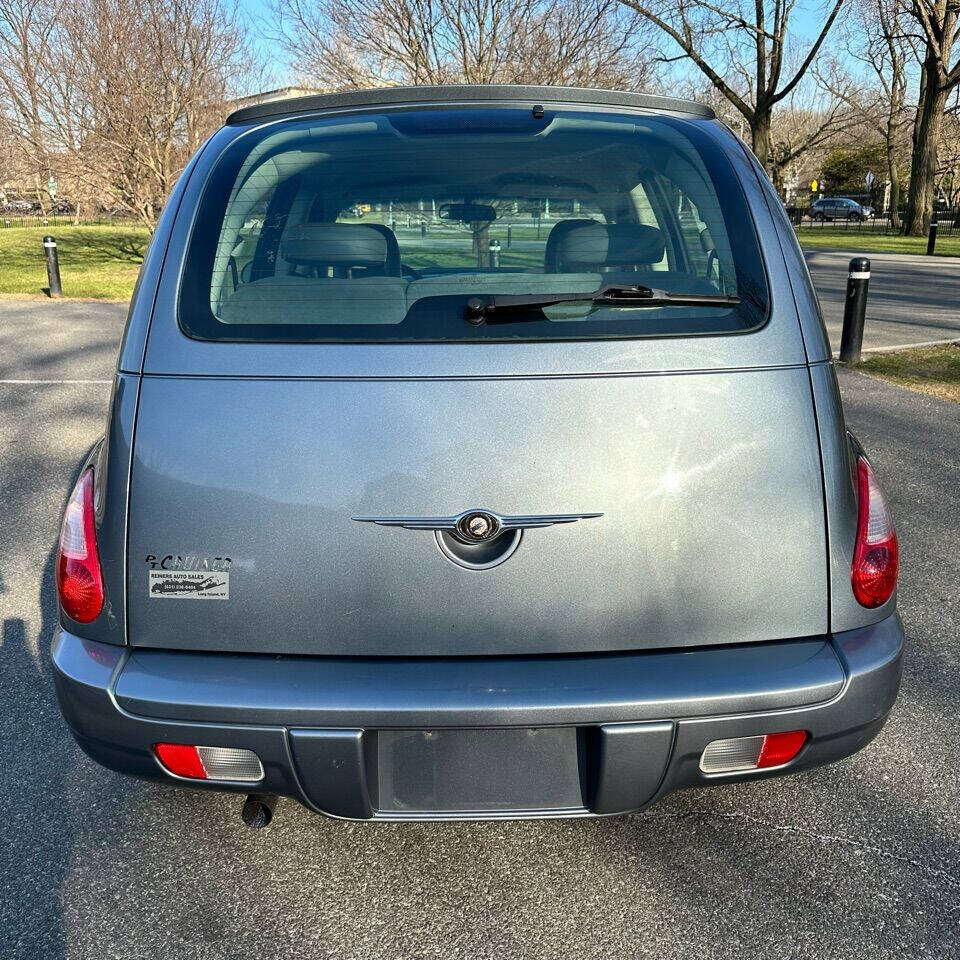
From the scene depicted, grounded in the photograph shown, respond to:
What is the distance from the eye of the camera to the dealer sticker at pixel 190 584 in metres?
1.82

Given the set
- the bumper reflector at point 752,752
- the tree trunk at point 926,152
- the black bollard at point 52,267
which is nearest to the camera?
the bumper reflector at point 752,752

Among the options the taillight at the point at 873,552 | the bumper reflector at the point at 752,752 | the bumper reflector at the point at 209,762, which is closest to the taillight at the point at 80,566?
the bumper reflector at the point at 209,762

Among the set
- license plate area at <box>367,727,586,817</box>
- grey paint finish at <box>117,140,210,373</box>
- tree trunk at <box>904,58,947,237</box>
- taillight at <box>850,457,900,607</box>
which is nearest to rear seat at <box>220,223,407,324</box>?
grey paint finish at <box>117,140,210,373</box>

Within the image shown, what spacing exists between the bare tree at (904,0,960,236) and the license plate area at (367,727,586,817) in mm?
31308

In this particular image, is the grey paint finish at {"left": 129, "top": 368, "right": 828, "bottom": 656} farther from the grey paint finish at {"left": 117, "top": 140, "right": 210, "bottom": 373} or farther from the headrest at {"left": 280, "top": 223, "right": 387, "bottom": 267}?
the headrest at {"left": 280, "top": 223, "right": 387, "bottom": 267}

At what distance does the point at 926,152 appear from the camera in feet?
104

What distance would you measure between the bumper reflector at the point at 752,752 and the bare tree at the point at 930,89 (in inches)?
1222

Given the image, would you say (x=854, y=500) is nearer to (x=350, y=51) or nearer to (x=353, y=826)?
(x=353, y=826)

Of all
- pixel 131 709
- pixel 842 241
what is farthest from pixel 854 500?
pixel 842 241

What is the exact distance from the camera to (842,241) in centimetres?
3272

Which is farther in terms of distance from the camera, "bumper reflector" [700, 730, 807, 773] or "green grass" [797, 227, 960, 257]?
"green grass" [797, 227, 960, 257]

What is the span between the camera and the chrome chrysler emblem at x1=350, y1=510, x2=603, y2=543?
1.77 metres

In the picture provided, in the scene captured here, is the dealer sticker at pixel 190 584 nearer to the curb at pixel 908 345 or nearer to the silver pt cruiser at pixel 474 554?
the silver pt cruiser at pixel 474 554

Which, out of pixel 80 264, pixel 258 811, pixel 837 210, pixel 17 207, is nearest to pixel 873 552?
pixel 258 811
